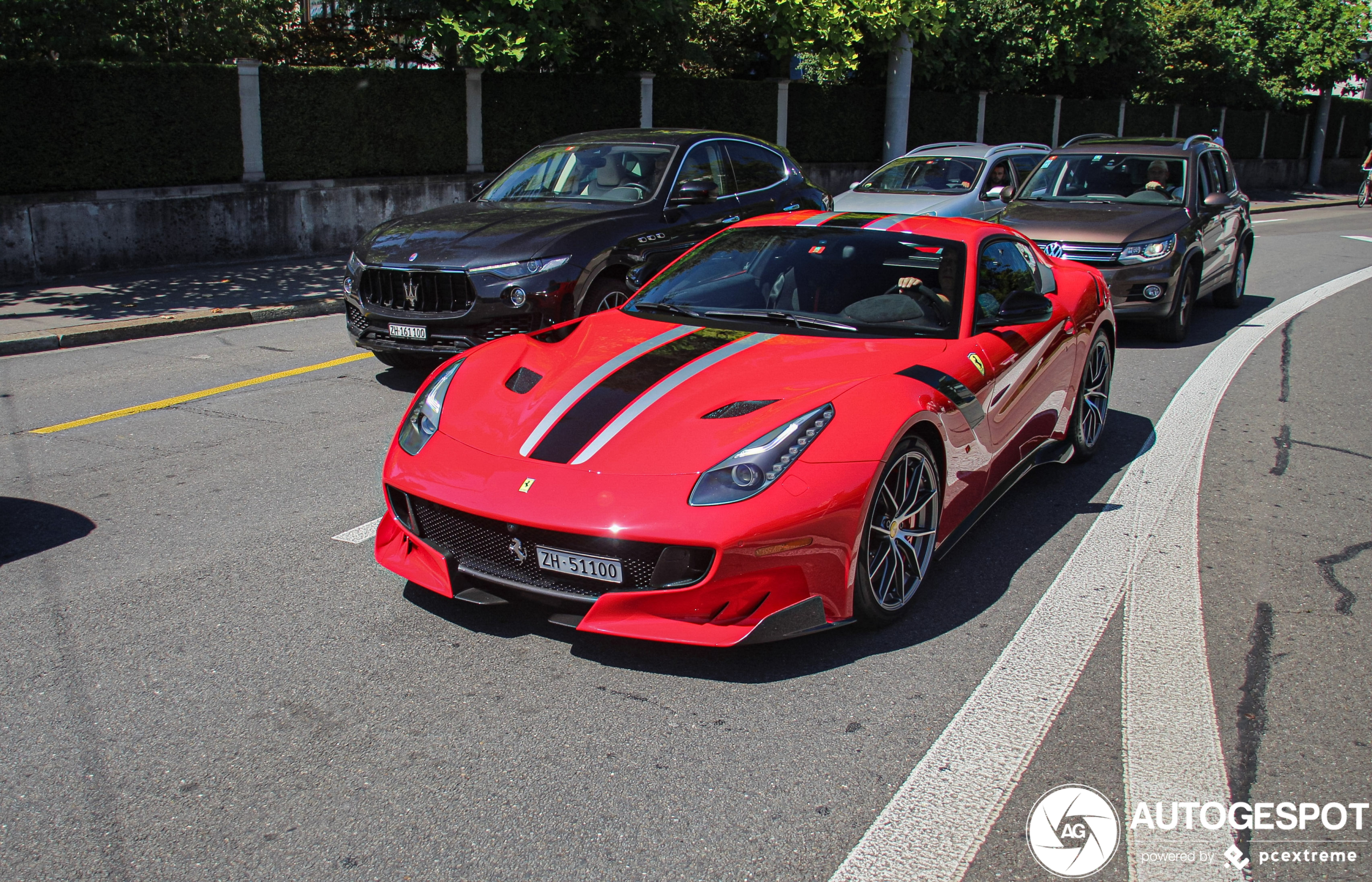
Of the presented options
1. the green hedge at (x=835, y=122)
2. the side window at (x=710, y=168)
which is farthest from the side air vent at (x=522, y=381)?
the green hedge at (x=835, y=122)

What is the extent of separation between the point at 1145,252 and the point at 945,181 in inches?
206

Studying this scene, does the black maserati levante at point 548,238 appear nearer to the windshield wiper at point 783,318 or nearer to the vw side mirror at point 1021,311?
the windshield wiper at point 783,318

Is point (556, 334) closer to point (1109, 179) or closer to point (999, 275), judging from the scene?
point (999, 275)

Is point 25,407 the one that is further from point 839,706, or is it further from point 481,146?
point 481,146

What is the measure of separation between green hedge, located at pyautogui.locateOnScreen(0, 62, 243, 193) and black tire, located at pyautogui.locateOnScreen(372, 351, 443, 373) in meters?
7.73

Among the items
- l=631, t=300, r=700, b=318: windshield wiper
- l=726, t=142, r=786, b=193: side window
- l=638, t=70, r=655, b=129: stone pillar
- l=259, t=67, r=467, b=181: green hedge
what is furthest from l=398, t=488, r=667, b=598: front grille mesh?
l=638, t=70, r=655, b=129: stone pillar

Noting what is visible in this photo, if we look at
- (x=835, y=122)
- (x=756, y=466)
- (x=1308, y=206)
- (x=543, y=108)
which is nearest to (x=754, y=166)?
(x=756, y=466)

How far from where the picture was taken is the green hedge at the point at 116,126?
43.8 feet

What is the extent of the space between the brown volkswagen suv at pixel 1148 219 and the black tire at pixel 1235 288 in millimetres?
15

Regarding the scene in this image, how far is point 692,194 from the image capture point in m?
8.84

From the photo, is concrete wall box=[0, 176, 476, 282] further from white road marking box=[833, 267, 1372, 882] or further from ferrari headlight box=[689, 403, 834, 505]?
white road marking box=[833, 267, 1372, 882]

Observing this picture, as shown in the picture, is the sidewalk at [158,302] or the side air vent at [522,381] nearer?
the side air vent at [522,381]

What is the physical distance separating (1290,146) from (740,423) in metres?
45.0

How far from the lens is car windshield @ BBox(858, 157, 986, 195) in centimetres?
1454
